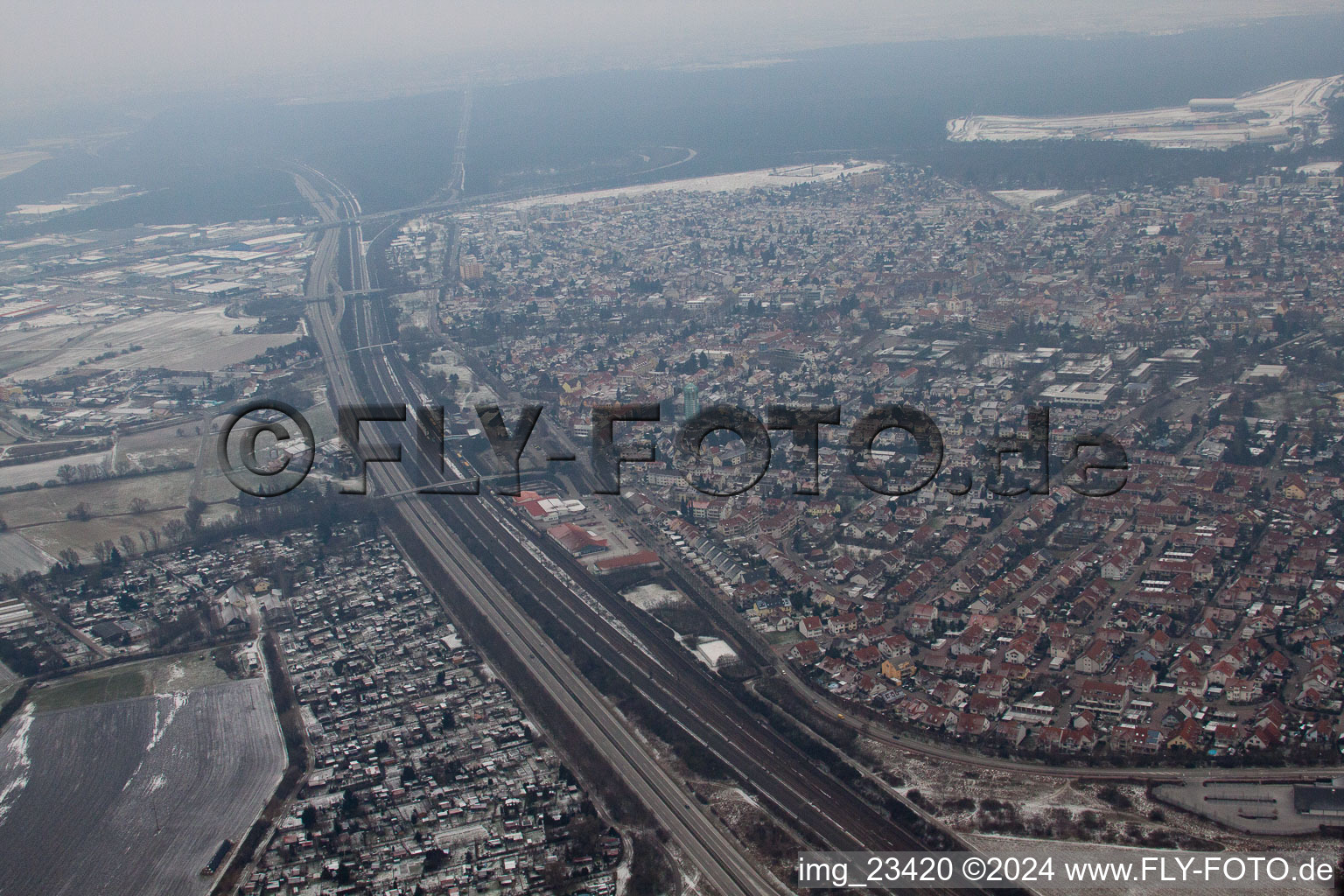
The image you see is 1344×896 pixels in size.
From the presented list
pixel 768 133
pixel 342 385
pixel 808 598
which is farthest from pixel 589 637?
pixel 768 133

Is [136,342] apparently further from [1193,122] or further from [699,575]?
[1193,122]

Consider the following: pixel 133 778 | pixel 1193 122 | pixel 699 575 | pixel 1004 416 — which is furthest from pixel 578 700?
pixel 1193 122

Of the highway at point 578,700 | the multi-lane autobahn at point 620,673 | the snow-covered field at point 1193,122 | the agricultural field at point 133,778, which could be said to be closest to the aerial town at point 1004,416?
the multi-lane autobahn at point 620,673

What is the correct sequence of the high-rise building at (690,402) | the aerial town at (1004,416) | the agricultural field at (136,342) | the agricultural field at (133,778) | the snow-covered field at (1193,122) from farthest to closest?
the snow-covered field at (1193,122) < the agricultural field at (136,342) < the high-rise building at (690,402) < the aerial town at (1004,416) < the agricultural field at (133,778)

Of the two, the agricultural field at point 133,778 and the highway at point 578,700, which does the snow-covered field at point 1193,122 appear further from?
the agricultural field at point 133,778

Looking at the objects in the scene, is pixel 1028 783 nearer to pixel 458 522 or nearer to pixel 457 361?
pixel 458 522

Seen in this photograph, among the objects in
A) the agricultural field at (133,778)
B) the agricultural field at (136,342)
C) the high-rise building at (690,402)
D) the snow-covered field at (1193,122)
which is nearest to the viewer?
the agricultural field at (133,778)

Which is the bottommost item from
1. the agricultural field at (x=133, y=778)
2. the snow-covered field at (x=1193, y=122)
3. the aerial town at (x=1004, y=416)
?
the agricultural field at (x=133, y=778)
